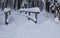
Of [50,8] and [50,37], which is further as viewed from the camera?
[50,8]

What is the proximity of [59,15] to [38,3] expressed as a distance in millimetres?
13660

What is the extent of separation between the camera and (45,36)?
7832mm

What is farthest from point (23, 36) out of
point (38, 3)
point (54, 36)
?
point (38, 3)

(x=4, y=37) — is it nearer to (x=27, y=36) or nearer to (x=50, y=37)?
(x=27, y=36)

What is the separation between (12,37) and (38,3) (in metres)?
20.0

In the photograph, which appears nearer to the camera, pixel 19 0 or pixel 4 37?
pixel 4 37

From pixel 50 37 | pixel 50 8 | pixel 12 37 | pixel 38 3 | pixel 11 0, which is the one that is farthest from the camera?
pixel 11 0

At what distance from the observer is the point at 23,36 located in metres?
8.09

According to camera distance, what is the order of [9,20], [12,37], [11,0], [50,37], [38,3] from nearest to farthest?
[50,37], [12,37], [9,20], [38,3], [11,0]

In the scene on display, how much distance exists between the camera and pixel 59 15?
14.5 meters

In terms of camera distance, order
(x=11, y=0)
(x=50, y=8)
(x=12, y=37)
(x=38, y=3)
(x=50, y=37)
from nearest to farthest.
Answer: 1. (x=50, y=37)
2. (x=12, y=37)
3. (x=50, y=8)
4. (x=38, y=3)
5. (x=11, y=0)

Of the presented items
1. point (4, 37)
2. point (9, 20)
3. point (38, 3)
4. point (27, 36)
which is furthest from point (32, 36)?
point (38, 3)

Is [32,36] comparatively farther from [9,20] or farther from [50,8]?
[50,8]

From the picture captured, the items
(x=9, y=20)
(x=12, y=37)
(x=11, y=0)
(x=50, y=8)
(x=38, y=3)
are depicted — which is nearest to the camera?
(x=12, y=37)
